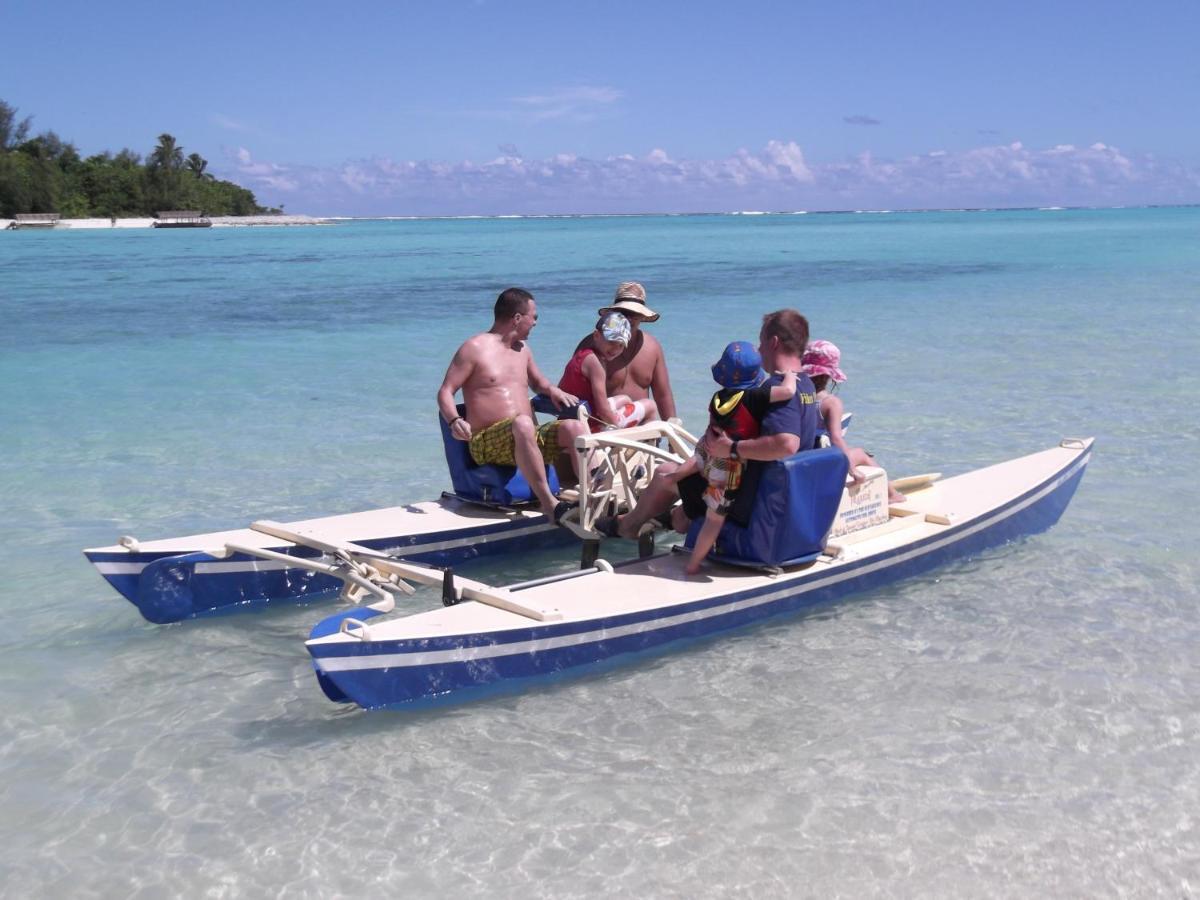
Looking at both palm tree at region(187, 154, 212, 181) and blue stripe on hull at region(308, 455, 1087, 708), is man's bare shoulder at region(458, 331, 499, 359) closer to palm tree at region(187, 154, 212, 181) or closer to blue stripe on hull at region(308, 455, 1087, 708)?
blue stripe on hull at region(308, 455, 1087, 708)

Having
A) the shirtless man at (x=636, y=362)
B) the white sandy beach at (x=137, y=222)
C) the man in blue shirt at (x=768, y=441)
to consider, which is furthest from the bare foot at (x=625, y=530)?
the white sandy beach at (x=137, y=222)

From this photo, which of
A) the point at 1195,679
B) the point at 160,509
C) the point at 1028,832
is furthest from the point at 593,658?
the point at 160,509

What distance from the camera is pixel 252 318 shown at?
23422 mm

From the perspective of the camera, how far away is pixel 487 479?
260 inches

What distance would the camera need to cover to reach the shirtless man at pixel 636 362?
22.2 feet

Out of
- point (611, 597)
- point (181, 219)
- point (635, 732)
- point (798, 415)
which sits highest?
point (181, 219)

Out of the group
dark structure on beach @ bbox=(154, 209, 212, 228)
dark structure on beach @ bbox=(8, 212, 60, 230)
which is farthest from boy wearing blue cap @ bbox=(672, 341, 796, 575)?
dark structure on beach @ bbox=(154, 209, 212, 228)

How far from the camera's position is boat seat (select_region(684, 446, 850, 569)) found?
5.14 meters

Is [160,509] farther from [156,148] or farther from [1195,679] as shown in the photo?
[156,148]

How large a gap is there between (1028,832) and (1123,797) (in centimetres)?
47

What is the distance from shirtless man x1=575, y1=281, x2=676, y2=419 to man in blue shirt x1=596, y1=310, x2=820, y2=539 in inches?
41.6

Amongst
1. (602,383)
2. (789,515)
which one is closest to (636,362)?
(602,383)

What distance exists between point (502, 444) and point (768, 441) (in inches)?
79.2

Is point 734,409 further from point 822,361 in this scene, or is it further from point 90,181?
point 90,181
